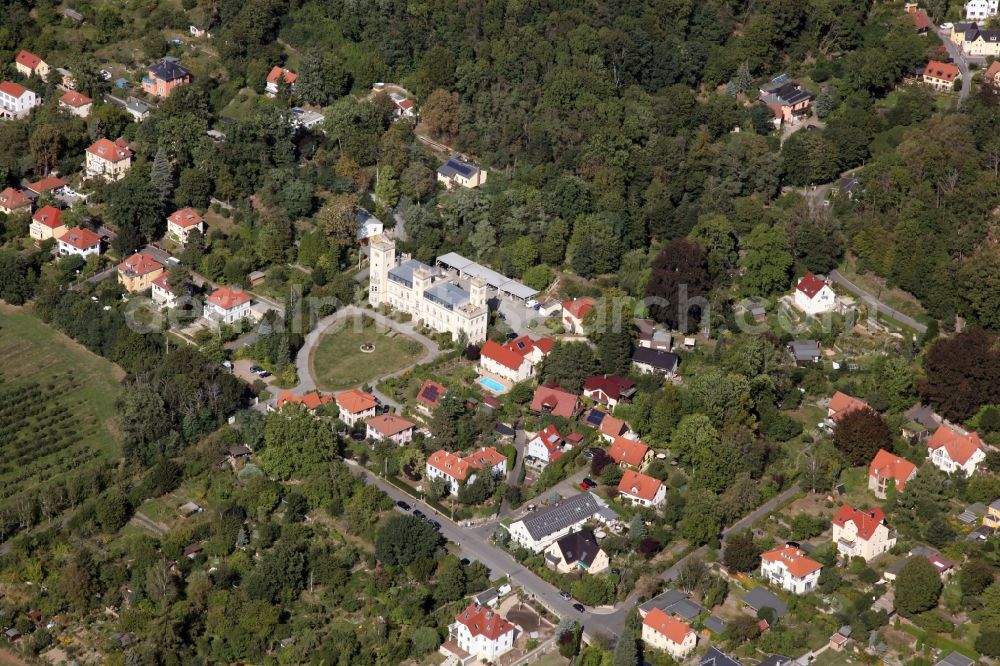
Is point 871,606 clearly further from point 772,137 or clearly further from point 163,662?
point 772,137

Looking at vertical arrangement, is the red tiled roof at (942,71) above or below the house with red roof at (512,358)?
above

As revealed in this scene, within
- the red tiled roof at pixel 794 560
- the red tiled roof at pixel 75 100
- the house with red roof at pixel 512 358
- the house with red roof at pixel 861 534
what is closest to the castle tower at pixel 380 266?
the house with red roof at pixel 512 358

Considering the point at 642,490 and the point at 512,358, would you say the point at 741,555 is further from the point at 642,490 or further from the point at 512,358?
the point at 512,358

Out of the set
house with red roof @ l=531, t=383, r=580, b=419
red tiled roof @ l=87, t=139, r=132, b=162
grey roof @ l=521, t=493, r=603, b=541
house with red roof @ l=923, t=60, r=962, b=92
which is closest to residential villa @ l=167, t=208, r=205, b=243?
red tiled roof @ l=87, t=139, r=132, b=162

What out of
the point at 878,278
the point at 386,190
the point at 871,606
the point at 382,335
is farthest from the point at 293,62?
the point at 871,606

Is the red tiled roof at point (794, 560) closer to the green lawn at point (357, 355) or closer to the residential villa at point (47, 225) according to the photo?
the green lawn at point (357, 355)

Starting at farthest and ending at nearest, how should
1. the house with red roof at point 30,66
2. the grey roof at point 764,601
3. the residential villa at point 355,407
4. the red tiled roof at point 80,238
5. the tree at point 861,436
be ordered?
the house with red roof at point 30,66
the red tiled roof at point 80,238
the residential villa at point 355,407
the tree at point 861,436
the grey roof at point 764,601

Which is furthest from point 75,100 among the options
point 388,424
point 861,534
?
point 861,534
